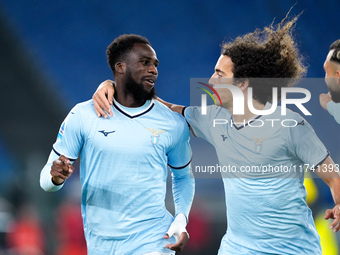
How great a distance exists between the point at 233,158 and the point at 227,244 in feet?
1.68

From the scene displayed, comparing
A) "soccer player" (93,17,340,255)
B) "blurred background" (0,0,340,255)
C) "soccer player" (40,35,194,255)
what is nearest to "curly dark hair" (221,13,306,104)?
"soccer player" (93,17,340,255)

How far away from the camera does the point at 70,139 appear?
2.83 meters

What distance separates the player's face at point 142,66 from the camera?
299 centimetres

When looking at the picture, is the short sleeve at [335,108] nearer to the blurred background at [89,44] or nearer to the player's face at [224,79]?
the player's face at [224,79]

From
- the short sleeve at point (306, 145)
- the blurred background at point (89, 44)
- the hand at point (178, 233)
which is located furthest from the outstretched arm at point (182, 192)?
the blurred background at point (89, 44)

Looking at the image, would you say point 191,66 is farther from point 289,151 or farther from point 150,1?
point 289,151

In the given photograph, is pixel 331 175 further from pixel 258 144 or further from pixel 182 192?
pixel 182 192

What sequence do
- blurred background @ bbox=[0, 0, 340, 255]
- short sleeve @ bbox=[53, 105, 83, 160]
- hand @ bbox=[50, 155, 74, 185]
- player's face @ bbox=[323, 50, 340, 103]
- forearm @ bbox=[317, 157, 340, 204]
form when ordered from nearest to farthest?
hand @ bbox=[50, 155, 74, 185]
forearm @ bbox=[317, 157, 340, 204]
short sleeve @ bbox=[53, 105, 83, 160]
player's face @ bbox=[323, 50, 340, 103]
blurred background @ bbox=[0, 0, 340, 255]

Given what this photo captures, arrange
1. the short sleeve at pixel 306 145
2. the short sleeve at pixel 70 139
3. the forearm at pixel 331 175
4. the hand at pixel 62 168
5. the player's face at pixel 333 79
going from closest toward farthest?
the hand at pixel 62 168, the forearm at pixel 331 175, the short sleeve at pixel 306 145, the short sleeve at pixel 70 139, the player's face at pixel 333 79

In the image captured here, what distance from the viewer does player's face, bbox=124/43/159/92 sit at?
2.99 metres

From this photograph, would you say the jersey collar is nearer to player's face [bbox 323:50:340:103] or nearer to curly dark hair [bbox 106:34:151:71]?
curly dark hair [bbox 106:34:151:71]

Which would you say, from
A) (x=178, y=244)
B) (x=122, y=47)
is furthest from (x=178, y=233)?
(x=122, y=47)

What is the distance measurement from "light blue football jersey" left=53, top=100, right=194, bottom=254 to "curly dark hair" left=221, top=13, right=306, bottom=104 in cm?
72

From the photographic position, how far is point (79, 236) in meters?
5.59
